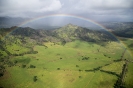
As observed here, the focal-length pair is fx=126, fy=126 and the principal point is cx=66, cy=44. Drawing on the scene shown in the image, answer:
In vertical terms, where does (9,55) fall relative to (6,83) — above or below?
above

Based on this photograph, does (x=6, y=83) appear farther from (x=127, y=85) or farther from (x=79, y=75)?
(x=127, y=85)

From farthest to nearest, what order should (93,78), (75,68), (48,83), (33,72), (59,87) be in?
(75,68) → (33,72) → (93,78) → (48,83) → (59,87)

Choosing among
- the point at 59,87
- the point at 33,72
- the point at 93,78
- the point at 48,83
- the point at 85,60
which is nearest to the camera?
the point at 59,87

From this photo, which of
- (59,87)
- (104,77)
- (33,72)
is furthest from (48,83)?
(104,77)

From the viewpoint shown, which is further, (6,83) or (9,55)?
(9,55)

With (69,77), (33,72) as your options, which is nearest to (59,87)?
(69,77)

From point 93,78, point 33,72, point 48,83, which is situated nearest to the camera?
point 48,83

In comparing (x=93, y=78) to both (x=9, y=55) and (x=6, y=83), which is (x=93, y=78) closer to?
(x=6, y=83)

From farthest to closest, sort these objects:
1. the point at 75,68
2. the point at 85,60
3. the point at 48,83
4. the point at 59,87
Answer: the point at 85,60, the point at 75,68, the point at 48,83, the point at 59,87

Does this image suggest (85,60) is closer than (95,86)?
No
